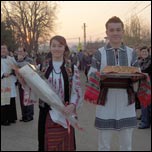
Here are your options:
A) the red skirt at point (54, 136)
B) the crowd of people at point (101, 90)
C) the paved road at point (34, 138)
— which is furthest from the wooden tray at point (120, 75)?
the paved road at point (34, 138)

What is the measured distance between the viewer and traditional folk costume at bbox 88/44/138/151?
12.3 ft

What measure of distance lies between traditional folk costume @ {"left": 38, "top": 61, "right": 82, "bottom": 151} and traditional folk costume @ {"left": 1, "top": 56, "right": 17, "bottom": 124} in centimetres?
359

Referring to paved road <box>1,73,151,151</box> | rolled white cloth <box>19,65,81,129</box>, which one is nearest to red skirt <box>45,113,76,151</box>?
rolled white cloth <box>19,65,81,129</box>

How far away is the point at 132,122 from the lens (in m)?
3.83

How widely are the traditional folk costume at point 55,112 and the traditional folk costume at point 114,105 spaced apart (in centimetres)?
25

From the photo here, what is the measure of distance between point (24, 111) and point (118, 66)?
469 centimetres

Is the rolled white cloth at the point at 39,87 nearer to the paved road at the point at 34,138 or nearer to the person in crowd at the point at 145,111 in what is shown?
the paved road at the point at 34,138

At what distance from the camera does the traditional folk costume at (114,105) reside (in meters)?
3.75

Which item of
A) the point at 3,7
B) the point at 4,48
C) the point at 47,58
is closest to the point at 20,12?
the point at 4,48

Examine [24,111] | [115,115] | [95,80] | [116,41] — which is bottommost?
[24,111]

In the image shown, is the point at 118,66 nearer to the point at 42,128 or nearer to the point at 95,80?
the point at 95,80

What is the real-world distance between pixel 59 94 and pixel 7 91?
13.1 ft

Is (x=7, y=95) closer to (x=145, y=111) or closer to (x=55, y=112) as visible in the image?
(x=145, y=111)

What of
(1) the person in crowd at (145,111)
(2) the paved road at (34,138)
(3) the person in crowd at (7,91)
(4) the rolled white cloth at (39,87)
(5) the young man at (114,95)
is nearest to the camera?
(4) the rolled white cloth at (39,87)
